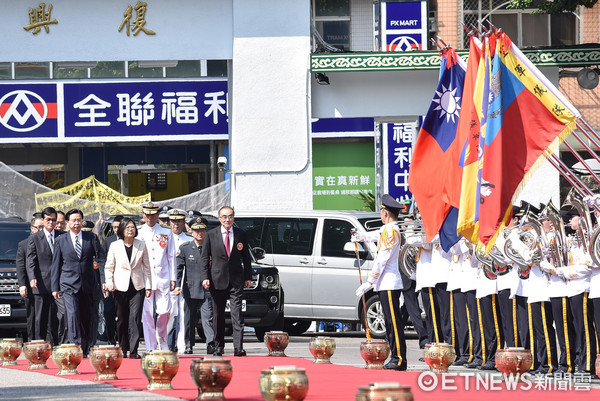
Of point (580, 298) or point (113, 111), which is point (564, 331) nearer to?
point (580, 298)

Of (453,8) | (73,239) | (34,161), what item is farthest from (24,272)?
(453,8)

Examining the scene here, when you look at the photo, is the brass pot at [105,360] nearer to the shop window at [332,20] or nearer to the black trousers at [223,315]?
the black trousers at [223,315]

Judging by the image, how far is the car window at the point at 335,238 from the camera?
741 inches

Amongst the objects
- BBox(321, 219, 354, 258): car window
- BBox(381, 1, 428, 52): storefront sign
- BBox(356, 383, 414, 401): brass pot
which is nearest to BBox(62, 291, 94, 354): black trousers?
BBox(321, 219, 354, 258): car window

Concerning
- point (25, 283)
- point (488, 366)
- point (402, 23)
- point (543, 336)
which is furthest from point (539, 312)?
point (402, 23)

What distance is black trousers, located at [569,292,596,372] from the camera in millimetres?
11859

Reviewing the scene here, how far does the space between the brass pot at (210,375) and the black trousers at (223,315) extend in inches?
218

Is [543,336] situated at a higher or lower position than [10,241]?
lower

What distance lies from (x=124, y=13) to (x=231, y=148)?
3.38 m

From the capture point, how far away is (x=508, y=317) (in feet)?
42.7

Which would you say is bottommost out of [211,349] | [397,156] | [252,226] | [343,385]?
[211,349]

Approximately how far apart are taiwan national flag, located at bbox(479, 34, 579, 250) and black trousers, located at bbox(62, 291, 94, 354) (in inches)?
208

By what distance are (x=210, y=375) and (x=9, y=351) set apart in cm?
516

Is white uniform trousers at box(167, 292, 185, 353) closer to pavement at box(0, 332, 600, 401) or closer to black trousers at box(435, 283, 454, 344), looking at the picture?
pavement at box(0, 332, 600, 401)
